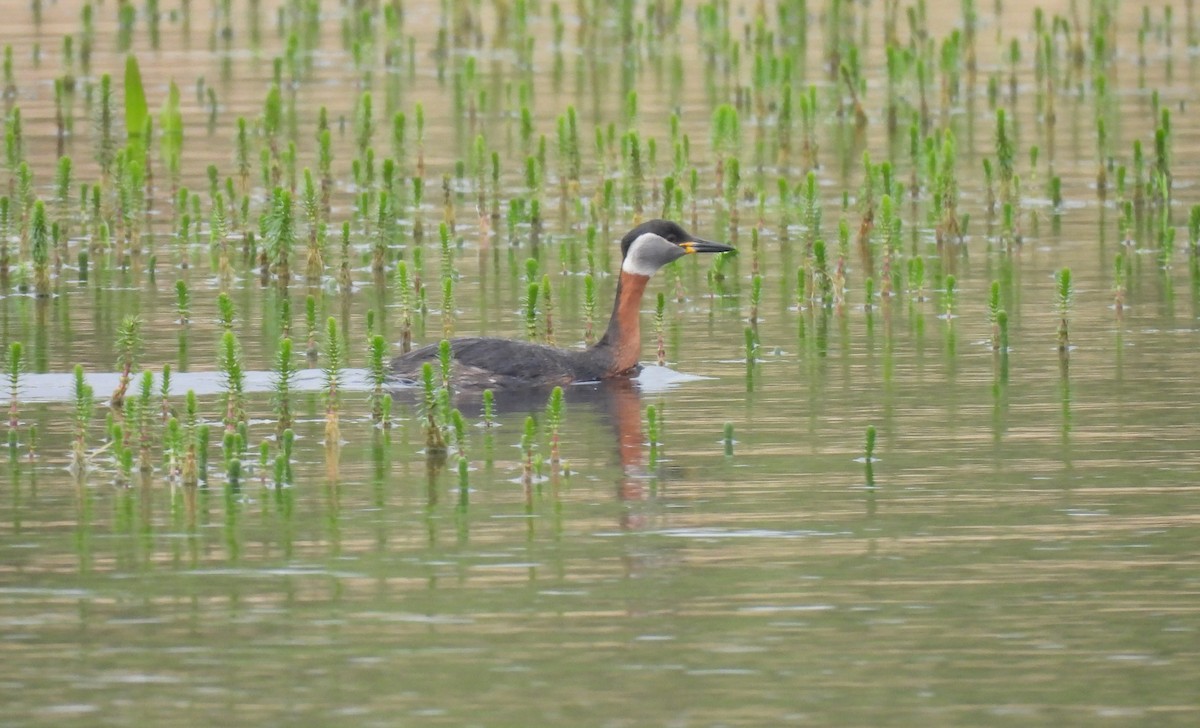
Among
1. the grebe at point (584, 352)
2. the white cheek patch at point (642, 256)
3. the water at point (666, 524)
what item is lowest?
the water at point (666, 524)

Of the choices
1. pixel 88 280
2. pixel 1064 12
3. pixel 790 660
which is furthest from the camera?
pixel 1064 12

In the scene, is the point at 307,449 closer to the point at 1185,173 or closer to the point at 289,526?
the point at 289,526

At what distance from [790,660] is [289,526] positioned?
277 centimetres

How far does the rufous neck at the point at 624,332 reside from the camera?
1512cm

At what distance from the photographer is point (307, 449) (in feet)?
40.0

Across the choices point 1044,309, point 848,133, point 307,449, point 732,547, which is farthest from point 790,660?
point 848,133

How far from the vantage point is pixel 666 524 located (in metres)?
10.3

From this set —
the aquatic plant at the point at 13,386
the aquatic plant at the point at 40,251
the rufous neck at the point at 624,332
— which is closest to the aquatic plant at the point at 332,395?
the aquatic plant at the point at 13,386

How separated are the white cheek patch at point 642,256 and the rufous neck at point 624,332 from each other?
0.13 metres

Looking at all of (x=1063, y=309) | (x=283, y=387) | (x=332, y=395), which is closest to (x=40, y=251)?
(x=332, y=395)

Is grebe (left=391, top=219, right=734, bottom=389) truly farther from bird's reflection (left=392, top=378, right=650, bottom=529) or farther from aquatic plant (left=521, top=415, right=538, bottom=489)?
aquatic plant (left=521, top=415, right=538, bottom=489)

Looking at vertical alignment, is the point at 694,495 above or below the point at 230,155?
below

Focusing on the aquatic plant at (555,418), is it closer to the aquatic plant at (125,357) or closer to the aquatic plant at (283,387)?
the aquatic plant at (283,387)

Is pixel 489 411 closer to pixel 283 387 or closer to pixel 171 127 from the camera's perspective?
pixel 283 387
